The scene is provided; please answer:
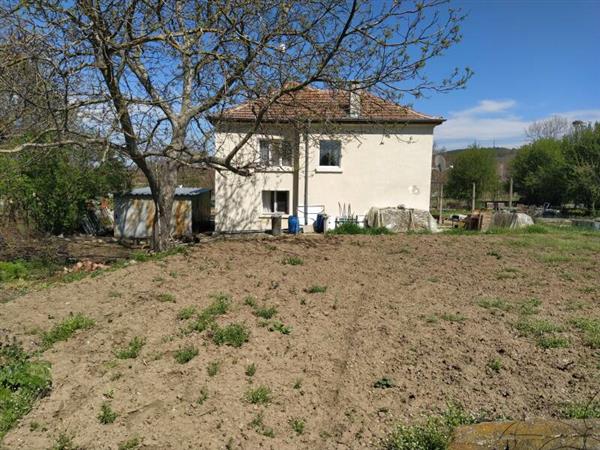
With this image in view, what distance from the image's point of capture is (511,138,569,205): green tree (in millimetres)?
35500

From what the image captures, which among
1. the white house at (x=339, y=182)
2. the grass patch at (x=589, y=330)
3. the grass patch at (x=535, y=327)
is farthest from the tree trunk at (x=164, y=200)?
the grass patch at (x=589, y=330)

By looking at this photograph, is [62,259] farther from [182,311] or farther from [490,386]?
[490,386]

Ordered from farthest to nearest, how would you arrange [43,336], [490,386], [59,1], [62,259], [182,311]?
[62,259] → [59,1] → [182,311] → [43,336] → [490,386]

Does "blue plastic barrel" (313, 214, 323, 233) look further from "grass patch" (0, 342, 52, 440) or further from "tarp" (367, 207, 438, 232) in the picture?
"grass patch" (0, 342, 52, 440)

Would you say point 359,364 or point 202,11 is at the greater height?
point 202,11

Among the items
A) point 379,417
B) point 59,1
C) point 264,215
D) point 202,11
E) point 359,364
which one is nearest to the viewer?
point 379,417

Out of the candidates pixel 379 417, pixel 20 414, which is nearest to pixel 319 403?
pixel 379 417

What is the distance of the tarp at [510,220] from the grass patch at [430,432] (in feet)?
49.8

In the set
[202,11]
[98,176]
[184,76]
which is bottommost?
[98,176]

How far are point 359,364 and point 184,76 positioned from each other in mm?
6563

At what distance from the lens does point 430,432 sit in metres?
2.94

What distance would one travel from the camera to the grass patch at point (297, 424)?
10.3 feet

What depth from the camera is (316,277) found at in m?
7.10

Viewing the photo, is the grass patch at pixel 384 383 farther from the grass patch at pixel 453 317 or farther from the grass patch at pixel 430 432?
the grass patch at pixel 453 317
